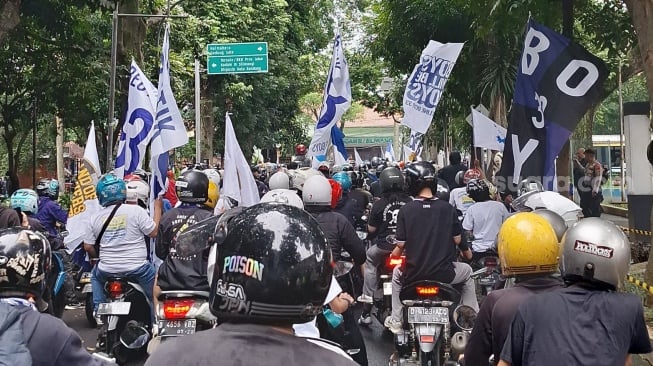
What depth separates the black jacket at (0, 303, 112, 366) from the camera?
265 centimetres

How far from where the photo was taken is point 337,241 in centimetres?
663

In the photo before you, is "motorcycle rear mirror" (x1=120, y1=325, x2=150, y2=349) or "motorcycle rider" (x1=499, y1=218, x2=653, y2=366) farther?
"motorcycle rear mirror" (x1=120, y1=325, x2=150, y2=349)

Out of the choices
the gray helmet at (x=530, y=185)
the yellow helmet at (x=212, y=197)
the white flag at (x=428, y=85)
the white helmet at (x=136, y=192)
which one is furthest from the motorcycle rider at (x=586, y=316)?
the white flag at (x=428, y=85)

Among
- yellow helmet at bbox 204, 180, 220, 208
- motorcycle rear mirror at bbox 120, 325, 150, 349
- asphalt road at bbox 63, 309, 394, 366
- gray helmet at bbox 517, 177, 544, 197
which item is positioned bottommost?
asphalt road at bbox 63, 309, 394, 366

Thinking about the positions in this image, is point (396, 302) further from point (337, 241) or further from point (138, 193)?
point (138, 193)

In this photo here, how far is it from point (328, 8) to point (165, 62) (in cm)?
3077

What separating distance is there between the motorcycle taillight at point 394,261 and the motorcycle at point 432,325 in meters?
0.48

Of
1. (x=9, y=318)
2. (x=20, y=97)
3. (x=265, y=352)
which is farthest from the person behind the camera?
(x=20, y=97)

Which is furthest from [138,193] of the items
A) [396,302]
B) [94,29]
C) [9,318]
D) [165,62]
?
[94,29]

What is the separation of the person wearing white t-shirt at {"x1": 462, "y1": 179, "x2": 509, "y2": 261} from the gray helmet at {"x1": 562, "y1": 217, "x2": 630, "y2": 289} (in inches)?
191

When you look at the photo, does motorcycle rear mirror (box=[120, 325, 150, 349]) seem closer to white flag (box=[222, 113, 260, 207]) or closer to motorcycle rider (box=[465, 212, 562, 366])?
white flag (box=[222, 113, 260, 207])

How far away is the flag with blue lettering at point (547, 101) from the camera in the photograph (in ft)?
21.9

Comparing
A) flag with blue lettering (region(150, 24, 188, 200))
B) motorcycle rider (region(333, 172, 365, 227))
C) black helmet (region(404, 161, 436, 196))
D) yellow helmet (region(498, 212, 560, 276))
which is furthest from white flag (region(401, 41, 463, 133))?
yellow helmet (region(498, 212, 560, 276))

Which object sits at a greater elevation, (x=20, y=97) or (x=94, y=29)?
(x=94, y=29)
